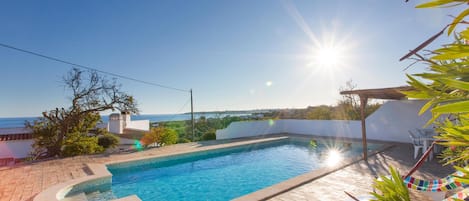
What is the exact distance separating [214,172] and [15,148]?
9.29 metres

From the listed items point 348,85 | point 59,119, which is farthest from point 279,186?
point 348,85

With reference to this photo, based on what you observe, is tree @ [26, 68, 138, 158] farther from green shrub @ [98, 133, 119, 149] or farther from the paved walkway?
the paved walkway

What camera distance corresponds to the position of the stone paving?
4633 mm

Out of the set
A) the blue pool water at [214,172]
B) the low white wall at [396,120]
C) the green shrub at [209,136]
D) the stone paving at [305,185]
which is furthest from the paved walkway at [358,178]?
the green shrub at [209,136]

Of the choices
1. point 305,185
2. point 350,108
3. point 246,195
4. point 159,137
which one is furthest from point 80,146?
point 350,108

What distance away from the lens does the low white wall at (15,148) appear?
9547 mm

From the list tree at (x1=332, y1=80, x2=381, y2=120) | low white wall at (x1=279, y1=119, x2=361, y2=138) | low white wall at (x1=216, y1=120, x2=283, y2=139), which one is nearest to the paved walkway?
low white wall at (x1=279, y1=119, x2=361, y2=138)

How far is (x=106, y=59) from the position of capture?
11070 mm

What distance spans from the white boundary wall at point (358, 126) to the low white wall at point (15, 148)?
919 cm

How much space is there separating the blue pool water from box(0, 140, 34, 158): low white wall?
5.82 metres

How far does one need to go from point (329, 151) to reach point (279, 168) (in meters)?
3.44

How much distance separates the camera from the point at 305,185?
511 centimetres

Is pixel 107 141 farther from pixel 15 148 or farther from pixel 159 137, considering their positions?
pixel 15 148

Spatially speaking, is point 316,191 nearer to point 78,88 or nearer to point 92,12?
point 92,12
